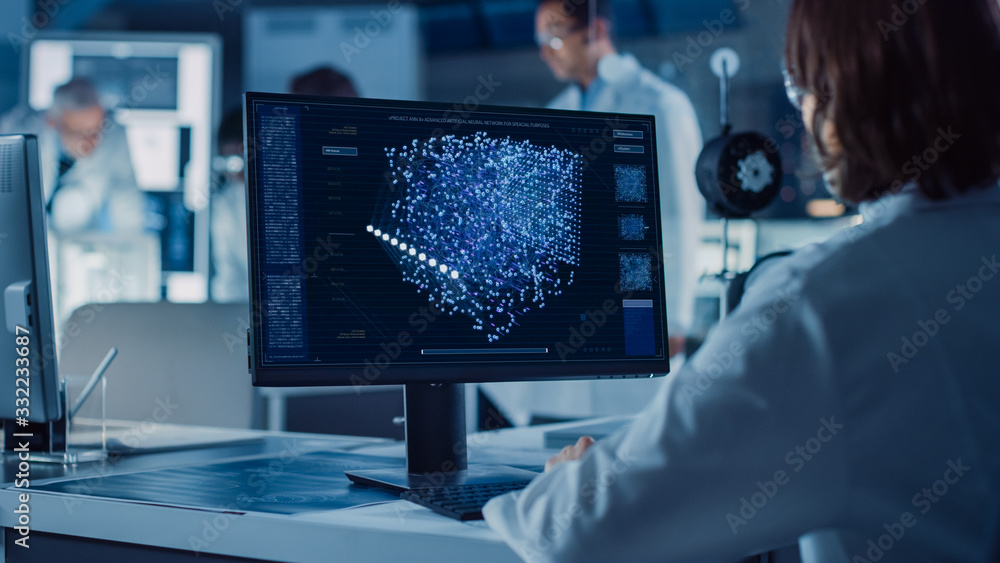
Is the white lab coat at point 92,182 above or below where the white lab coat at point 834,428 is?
above

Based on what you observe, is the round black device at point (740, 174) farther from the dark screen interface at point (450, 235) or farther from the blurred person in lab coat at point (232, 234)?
the blurred person in lab coat at point (232, 234)

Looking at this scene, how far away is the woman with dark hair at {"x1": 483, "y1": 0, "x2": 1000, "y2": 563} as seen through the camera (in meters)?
0.75

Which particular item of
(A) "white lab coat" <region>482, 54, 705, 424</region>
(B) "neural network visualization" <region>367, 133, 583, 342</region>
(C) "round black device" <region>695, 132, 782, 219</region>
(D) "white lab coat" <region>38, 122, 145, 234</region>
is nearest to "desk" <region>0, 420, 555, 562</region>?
(B) "neural network visualization" <region>367, 133, 583, 342</region>

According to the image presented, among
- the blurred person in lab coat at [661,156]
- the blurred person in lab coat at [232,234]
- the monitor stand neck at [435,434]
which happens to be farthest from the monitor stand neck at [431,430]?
the blurred person in lab coat at [232,234]

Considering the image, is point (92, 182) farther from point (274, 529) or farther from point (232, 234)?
point (274, 529)

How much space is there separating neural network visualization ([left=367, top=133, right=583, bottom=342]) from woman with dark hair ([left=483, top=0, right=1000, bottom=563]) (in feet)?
1.56

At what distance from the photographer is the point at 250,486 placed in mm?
1222

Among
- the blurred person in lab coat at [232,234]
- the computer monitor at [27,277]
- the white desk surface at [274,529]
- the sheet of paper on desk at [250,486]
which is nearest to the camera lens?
the white desk surface at [274,529]

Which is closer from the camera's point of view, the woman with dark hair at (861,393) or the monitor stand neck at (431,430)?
the woman with dark hair at (861,393)

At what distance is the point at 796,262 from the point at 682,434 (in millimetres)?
171

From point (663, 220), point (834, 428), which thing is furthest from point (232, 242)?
point (834, 428)

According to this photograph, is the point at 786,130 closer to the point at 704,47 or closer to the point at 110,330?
the point at 704,47

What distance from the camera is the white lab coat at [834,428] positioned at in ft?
2.44

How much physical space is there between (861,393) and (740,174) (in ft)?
3.56
